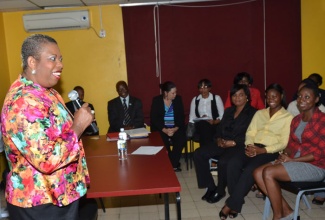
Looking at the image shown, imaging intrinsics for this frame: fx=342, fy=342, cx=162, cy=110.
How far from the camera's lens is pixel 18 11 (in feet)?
18.2

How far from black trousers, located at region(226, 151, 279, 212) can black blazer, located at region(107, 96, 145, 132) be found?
1997 millimetres

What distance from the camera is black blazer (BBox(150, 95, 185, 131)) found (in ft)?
16.9

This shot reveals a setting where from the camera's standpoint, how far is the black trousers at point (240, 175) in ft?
10.9

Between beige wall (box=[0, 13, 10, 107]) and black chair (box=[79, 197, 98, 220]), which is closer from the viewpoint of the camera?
black chair (box=[79, 197, 98, 220])

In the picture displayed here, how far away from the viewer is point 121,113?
5.28 m

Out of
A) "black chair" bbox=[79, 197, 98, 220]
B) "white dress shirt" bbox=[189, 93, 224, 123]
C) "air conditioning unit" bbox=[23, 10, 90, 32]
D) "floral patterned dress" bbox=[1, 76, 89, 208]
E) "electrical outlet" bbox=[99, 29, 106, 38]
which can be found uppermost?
"air conditioning unit" bbox=[23, 10, 90, 32]

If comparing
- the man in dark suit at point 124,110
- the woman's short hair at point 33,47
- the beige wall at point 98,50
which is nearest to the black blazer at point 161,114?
the man in dark suit at point 124,110

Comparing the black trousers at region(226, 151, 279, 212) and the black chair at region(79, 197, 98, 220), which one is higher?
the black chair at region(79, 197, 98, 220)

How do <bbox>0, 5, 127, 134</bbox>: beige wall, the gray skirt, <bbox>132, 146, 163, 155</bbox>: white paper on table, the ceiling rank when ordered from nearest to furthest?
the gray skirt
<bbox>132, 146, 163, 155</bbox>: white paper on table
the ceiling
<bbox>0, 5, 127, 134</bbox>: beige wall

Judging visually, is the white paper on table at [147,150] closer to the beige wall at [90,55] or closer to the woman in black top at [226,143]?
the woman in black top at [226,143]

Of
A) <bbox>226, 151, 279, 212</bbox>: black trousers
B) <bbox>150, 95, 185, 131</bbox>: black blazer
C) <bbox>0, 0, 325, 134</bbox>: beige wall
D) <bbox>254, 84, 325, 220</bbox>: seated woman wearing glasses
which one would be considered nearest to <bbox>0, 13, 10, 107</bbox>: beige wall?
<bbox>0, 0, 325, 134</bbox>: beige wall

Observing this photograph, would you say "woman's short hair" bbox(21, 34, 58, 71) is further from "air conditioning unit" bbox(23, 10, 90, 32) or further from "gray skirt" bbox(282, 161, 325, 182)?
"air conditioning unit" bbox(23, 10, 90, 32)

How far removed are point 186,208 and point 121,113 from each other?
207cm

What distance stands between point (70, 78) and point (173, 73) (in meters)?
1.73
